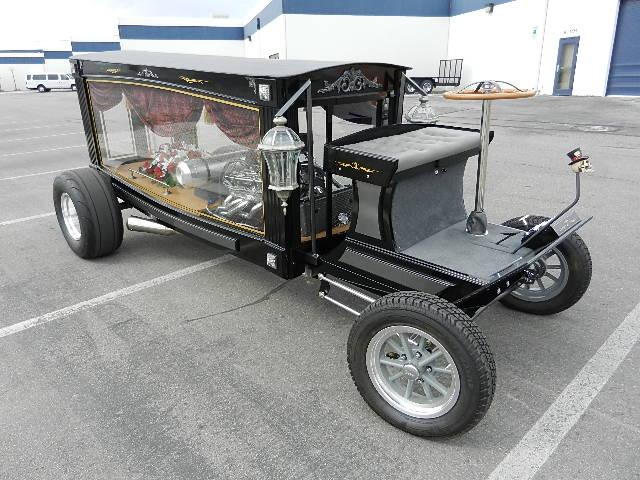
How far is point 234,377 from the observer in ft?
10.5

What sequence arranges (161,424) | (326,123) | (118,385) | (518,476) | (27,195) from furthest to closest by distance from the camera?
(27,195)
(326,123)
(118,385)
(161,424)
(518,476)

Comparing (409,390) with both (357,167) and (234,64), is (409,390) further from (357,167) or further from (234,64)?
(234,64)

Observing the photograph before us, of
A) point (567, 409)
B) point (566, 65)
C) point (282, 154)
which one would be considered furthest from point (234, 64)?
point (566, 65)

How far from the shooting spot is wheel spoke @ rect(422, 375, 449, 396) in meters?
2.64

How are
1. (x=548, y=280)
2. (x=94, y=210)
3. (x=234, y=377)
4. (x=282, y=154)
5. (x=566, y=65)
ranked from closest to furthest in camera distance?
(x=282, y=154)
(x=234, y=377)
(x=548, y=280)
(x=94, y=210)
(x=566, y=65)

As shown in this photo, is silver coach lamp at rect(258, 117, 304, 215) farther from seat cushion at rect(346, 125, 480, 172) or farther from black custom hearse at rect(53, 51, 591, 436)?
seat cushion at rect(346, 125, 480, 172)

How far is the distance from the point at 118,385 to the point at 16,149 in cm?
1202

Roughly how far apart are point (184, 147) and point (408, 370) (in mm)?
2860

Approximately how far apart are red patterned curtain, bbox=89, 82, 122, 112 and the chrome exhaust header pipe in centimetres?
118

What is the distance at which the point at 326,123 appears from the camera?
3904 millimetres

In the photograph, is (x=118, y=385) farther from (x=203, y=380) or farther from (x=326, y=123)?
(x=326, y=123)

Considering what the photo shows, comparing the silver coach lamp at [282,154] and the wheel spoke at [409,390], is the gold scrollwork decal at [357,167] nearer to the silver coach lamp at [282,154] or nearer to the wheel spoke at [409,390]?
the silver coach lamp at [282,154]

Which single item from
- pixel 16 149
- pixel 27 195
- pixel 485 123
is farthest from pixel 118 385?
pixel 16 149

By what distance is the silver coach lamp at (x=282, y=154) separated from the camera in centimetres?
294
